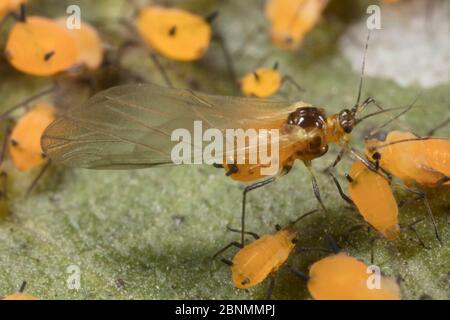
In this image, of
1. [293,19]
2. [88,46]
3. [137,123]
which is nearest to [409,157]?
[137,123]

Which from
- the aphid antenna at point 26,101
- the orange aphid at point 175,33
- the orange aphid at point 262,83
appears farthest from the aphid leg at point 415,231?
the aphid antenna at point 26,101

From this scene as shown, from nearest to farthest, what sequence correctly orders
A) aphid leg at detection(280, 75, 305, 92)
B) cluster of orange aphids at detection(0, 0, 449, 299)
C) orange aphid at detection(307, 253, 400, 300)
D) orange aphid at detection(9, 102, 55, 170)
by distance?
orange aphid at detection(307, 253, 400, 300) → cluster of orange aphids at detection(0, 0, 449, 299) → orange aphid at detection(9, 102, 55, 170) → aphid leg at detection(280, 75, 305, 92)

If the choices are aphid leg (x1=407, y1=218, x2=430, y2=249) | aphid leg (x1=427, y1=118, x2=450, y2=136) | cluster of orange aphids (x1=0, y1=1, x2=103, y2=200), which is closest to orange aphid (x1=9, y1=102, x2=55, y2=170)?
cluster of orange aphids (x1=0, y1=1, x2=103, y2=200)

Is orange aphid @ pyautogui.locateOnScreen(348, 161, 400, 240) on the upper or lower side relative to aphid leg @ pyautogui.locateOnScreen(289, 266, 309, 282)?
upper

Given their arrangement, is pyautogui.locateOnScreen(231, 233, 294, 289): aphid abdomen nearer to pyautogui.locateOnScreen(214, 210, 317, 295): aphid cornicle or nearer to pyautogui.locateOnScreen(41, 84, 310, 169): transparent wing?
pyautogui.locateOnScreen(214, 210, 317, 295): aphid cornicle

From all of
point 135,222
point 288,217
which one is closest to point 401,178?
point 288,217

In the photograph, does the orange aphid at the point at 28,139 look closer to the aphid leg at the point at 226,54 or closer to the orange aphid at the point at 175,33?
the orange aphid at the point at 175,33

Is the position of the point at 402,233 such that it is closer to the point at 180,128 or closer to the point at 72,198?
the point at 180,128
